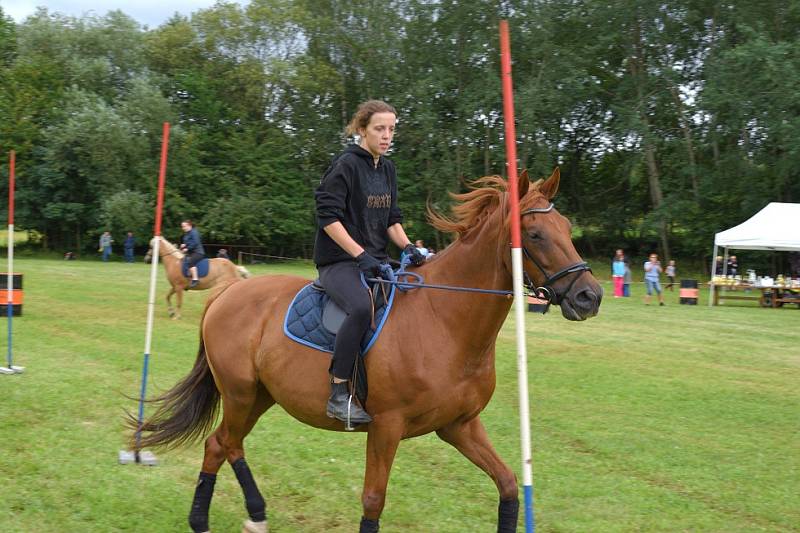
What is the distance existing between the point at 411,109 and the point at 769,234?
79.3ft

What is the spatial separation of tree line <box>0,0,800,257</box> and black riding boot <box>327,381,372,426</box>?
36.3 metres

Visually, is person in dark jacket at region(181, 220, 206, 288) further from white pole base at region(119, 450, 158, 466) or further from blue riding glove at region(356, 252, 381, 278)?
blue riding glove at region(356, 252, 381, 278)

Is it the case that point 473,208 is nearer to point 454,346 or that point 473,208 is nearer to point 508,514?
point 454,346

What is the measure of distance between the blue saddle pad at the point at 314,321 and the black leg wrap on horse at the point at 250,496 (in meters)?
1.25

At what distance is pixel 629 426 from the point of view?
9633 mm

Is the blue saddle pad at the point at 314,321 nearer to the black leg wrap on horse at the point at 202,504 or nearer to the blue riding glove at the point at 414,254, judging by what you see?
the blue riding glove at the point at 414,254

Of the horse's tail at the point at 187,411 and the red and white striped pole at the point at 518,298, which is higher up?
the red and white striped pole at the point at 518,298

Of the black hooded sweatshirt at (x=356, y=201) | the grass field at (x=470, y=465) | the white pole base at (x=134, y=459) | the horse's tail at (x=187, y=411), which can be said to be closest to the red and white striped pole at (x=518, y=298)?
the black hooded sweatshirt at (x=356, y=201)

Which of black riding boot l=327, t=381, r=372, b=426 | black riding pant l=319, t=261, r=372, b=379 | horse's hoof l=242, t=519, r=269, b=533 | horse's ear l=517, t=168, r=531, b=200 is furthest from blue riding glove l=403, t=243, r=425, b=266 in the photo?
horse's hoof l=242, t=519, r=269, b=533

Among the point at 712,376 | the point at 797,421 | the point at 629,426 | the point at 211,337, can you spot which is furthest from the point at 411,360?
the point at 712,376

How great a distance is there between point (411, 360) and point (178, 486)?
3.18m

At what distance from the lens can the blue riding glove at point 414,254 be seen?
5.42 m

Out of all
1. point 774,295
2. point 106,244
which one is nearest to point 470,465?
point 774,295

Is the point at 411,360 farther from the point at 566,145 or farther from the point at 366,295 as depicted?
the point at 566,145
